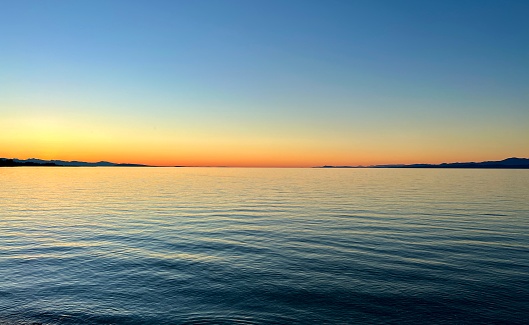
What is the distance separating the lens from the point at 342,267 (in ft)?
69.7

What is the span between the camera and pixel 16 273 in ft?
65.2

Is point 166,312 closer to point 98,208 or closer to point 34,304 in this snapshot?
point 34,304

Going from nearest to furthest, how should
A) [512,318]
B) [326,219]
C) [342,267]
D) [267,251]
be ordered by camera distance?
[512,318]
[342,267]
[267,251]
[326,219]

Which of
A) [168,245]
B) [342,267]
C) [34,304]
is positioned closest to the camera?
[34,304]

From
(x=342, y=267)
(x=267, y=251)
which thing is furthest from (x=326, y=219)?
(x=342, y=267)

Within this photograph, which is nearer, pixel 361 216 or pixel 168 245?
pixel 168 245

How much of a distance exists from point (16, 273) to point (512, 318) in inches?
945

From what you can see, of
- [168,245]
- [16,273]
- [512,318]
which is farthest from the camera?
[168,245]

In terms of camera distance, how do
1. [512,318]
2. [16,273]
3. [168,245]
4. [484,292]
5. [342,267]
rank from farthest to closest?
[168,245] → [342,267] → [16,273] → [484,292] → [512,318]

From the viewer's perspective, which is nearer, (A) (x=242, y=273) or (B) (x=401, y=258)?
(A) (x=242, y=273)

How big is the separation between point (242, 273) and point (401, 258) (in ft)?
34.6

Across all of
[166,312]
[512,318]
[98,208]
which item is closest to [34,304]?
[166,312]

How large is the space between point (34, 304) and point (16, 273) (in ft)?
19.3

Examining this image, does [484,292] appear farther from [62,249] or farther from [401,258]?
[62,249]
